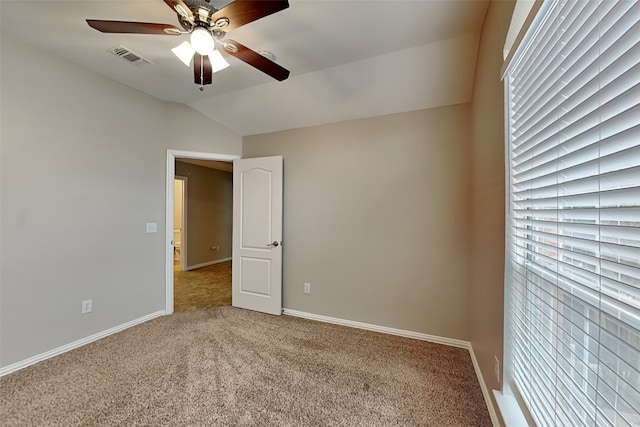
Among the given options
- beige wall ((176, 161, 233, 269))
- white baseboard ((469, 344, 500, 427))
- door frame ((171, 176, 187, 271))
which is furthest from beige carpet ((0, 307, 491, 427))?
beige wall ((176, 161, 233, 269))

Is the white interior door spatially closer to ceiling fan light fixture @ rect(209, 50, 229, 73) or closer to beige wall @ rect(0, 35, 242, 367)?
beige wall @ rect(0, 35, 242, 367)

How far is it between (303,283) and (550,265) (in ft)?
8.54

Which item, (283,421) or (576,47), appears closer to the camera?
(576,47)

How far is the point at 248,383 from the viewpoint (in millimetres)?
1939

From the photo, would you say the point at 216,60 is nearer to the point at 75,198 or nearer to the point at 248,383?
the point at 75,198

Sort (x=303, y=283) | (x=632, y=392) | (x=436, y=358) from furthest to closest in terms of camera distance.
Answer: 1. (x=303, y=283)
2. (x=436, y=358)
3. (x=632, y=392)

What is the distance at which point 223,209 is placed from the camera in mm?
6562

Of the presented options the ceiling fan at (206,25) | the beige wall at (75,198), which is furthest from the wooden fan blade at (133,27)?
the beige wall at (75,198)

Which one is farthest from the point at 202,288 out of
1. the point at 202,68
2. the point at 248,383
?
the point at 202,68

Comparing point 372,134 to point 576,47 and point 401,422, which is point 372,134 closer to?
point 576,47

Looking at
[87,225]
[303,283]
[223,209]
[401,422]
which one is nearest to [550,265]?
[401,422]

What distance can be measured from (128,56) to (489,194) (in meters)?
3.20

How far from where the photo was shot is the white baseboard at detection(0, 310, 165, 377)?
2.06m

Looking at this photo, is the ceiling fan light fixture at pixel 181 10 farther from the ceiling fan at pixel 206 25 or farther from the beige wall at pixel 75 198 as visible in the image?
the beige wall at pixel 75 198
